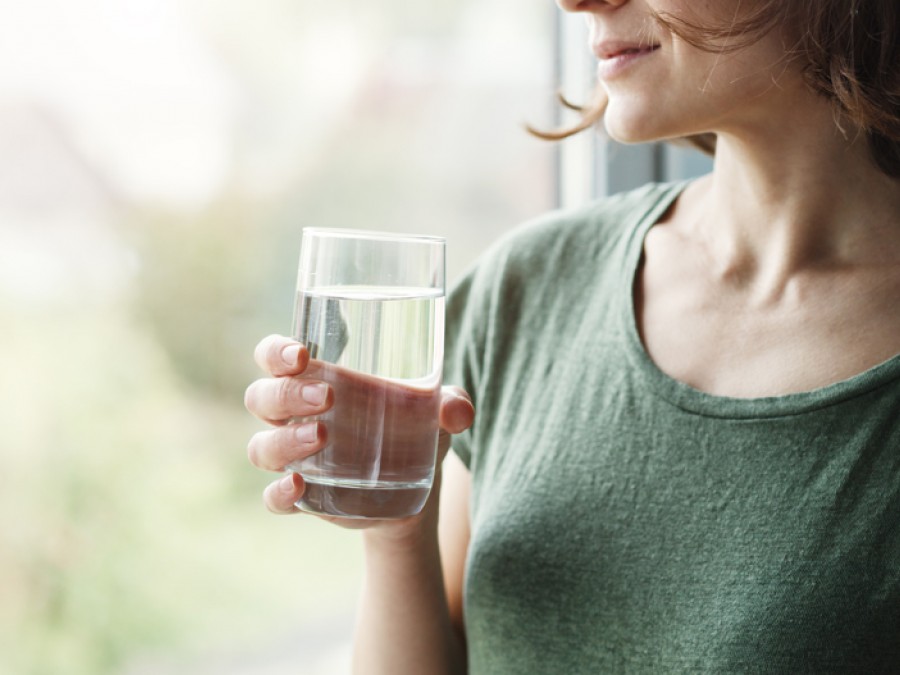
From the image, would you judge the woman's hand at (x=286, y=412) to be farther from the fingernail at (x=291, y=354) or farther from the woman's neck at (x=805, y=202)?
the woman's neck at (x=805, y=202)

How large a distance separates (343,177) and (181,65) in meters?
0.29

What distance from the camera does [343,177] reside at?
1.55m

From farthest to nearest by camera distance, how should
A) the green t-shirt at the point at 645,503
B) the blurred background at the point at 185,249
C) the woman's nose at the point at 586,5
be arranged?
the blurred background at the point at 185,249 → the woman's nose at the point at 586,5 → the green t-shirt at the point at 645,503

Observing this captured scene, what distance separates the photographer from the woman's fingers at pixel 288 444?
786 mm

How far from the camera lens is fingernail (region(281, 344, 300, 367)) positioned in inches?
30.5

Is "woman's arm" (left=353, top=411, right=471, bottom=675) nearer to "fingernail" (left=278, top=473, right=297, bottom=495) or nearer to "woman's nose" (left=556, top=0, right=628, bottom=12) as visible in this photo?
"fingernail" (left=278, top=473, right=297, bottom=495)

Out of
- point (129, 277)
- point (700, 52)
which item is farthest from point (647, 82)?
A: point (129, 277)

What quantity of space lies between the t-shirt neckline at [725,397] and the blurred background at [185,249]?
60 cm

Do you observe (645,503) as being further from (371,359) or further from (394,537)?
(371,359)

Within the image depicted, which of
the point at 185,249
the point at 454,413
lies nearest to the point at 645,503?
the point at 454,413

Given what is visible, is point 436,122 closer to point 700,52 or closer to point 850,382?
point 700,52

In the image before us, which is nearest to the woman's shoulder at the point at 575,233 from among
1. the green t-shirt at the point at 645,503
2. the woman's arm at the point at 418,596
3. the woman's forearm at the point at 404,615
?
the green t-shirt at the point at 645,503

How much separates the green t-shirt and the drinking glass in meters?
0.27

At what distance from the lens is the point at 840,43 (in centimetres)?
98
